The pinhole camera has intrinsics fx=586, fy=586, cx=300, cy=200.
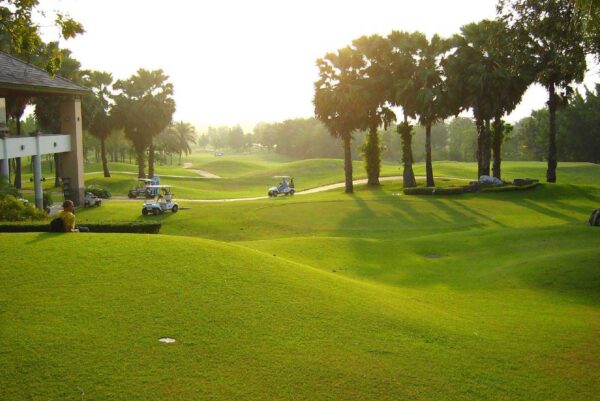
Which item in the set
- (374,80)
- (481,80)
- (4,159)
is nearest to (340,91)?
(374,80)

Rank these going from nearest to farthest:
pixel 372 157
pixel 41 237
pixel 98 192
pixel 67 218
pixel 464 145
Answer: pixel 41 237, pixel 67 218, pixel 98 192, pixel 372 157, pixel 464 145

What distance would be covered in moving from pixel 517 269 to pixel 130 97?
59.7 metres

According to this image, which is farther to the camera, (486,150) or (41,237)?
(486,150)

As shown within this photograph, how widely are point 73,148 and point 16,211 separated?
20.6 meters

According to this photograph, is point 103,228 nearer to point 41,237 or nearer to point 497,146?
point 41,237

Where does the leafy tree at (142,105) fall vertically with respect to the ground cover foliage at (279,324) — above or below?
above

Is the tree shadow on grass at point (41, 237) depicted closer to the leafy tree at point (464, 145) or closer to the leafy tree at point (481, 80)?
the leafy tree at point (481, 80)

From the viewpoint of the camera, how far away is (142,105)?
231ft

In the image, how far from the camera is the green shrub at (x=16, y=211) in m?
24.3

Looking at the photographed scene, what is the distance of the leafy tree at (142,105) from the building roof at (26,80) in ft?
97.3

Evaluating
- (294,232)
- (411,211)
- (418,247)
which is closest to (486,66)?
(411,211)

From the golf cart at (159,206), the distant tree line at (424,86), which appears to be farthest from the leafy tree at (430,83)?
the golf cart at (159,206)

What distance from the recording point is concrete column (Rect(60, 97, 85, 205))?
4334cm

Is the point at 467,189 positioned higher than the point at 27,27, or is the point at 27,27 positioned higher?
the point at 27,27
